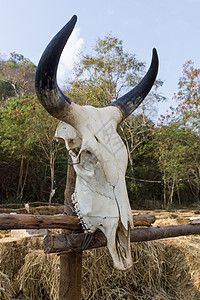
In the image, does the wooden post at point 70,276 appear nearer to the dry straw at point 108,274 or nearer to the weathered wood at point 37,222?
the weathered wood at point 37,222

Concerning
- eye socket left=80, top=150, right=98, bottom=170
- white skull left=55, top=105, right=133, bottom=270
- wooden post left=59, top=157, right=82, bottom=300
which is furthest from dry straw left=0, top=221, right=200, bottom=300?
eye socket left=80, top=150, right=98, bottom=170

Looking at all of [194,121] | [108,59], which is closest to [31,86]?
[108,59]

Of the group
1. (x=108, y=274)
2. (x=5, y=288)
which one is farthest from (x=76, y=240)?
(x=5, y=288)

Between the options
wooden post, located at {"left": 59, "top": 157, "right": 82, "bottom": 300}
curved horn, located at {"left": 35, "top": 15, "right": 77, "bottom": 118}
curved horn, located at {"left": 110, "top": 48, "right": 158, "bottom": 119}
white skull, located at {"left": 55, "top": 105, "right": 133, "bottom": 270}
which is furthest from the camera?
curved horn, located at {"left": 110, "top": 48, "right": 158, "bottom": 119}

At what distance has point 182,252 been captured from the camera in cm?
343

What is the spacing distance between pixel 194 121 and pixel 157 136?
2.52 metres

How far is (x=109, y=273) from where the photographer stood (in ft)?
9.96

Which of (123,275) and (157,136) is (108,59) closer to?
(157,136)

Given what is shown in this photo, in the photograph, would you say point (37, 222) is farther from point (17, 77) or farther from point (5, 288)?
point (17, 77)

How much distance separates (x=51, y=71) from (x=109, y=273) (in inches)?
100

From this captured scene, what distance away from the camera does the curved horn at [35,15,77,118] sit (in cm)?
129

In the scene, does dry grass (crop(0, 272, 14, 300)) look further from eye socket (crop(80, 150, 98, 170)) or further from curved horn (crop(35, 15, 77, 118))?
curved horn (crop(35, 15, 77, 118))

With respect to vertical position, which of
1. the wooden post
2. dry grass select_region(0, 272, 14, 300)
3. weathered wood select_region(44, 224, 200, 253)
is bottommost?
dry grass select_region(0, 272, 14, 300)

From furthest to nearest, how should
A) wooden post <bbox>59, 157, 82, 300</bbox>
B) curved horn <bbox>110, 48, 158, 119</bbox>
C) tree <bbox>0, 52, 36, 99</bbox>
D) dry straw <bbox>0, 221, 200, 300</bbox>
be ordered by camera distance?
tree <bbox>0, 52, 36, 99</bbox> → dry straw <bbox>0, 221, 200, 300</bbox> → curved horn <bbox>110, 48, 158, 119</bbox> → wooden post <bbox>59, 157, 82, 300</bbox>
